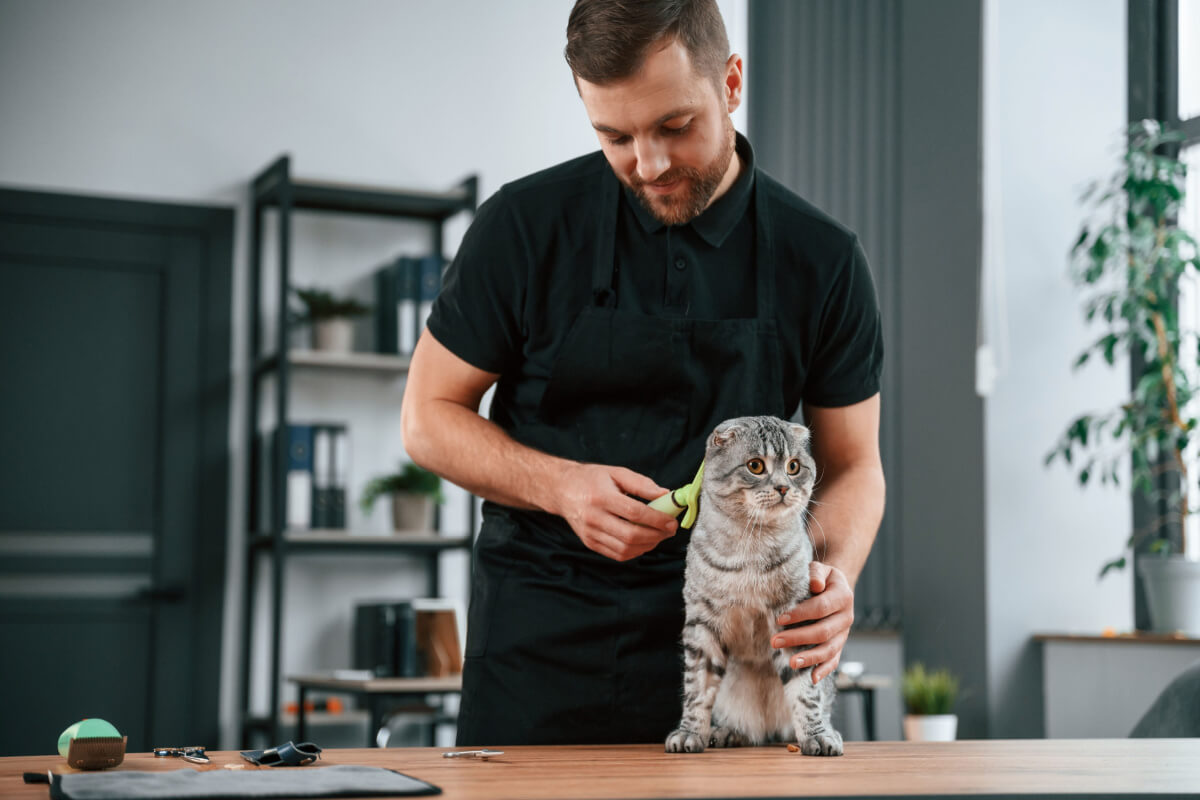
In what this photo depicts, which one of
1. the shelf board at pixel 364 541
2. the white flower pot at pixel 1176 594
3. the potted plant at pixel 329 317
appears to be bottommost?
the white flower pot at pixel 1176 594

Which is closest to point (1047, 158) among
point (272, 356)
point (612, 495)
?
point (272, 356)

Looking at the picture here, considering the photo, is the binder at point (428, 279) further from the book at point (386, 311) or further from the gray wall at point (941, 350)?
the gray wall at point (941, 350)

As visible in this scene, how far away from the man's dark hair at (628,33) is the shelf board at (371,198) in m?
2.95

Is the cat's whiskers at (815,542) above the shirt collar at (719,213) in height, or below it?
below

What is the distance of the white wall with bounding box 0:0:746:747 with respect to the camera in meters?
4.31

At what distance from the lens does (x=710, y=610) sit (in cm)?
133

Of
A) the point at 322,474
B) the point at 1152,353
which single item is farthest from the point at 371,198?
the point at 1152,353

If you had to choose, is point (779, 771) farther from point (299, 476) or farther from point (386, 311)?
point (386, 311)

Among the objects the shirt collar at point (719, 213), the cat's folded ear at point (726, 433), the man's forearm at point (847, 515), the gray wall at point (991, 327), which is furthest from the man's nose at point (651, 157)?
the gray wall at point (991, 327)

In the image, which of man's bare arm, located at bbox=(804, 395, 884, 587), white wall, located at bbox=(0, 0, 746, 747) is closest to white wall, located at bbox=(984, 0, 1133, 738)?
white wall, located at bbox=(0, 0, 746, 747)

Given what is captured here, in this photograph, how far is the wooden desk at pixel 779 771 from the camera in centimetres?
100

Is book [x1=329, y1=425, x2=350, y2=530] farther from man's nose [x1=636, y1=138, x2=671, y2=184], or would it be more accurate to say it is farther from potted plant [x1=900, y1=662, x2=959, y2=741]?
man's nose [x1=636, y1=138, x2=671, y2=184]

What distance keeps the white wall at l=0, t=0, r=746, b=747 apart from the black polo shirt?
3.00 metres

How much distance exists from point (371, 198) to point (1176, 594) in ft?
10.0
